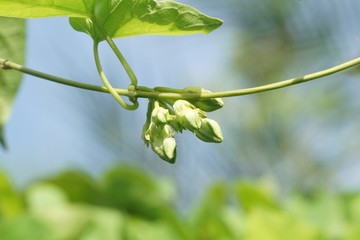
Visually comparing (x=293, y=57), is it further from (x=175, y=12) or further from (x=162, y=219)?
(x=175, y=12)

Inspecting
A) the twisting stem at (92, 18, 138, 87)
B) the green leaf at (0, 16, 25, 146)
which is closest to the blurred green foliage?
the green leaf at (0, 16, 25, 146)

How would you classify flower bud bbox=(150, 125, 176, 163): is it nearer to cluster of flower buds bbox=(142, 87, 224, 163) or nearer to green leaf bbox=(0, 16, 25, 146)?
cluster of flower buds bbox=(142, 87, 224, 163)

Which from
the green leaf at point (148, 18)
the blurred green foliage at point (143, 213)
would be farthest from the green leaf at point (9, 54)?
the blurred green foliage at point (143, 213)

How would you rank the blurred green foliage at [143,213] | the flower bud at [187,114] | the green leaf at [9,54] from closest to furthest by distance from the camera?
the flower bud at [187,114]
the green leaf at [9,54]
the blurred green foliage at [143,213]

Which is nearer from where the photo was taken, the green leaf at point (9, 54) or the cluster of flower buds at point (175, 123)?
the cluster of flower buds at point (175, 123)

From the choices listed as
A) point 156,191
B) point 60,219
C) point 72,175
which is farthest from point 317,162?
point 60,219

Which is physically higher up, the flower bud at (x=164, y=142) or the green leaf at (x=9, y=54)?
the green leaf at (x=9, y=54)

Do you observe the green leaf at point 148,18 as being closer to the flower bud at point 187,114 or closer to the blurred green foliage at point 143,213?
the flower bud at point 187,114

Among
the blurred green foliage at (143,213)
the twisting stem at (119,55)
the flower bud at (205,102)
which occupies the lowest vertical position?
the blurred green foliage at (143,213)
